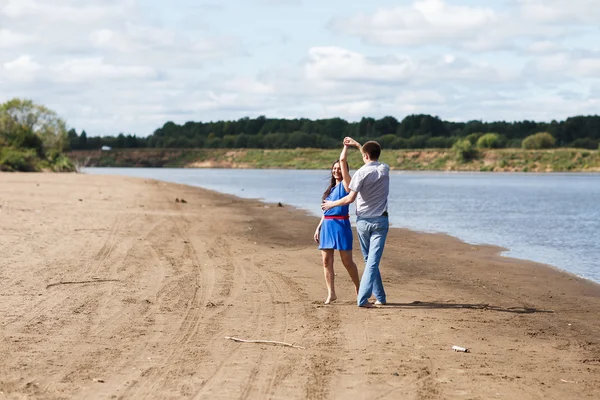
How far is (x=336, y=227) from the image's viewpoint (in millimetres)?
10289

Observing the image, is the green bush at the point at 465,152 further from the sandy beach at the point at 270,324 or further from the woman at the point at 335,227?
the woman at the point at 335,227

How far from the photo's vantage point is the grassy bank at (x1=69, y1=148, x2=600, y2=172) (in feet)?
350

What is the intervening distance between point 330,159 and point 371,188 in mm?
115819

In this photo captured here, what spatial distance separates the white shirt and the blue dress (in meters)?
0.23

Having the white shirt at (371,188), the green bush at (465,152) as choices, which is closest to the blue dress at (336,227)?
the white shirt at (371,188)

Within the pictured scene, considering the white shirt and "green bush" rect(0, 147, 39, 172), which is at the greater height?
the white shirt

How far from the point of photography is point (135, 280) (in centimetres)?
1152

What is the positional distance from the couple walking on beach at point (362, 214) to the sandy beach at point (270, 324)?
37 cm

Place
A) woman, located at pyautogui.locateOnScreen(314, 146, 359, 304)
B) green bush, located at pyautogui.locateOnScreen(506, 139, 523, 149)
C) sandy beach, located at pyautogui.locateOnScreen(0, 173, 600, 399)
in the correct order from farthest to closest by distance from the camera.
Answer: green bush, located at pyautogui.locateOnScreen(506, 139, 523, 149), woman, located at pyautogui.locateOnScreen(314, 146, 359, 304), sandy beach, located at pyautogui.locateOnScreen(0, 173, 600, 399)

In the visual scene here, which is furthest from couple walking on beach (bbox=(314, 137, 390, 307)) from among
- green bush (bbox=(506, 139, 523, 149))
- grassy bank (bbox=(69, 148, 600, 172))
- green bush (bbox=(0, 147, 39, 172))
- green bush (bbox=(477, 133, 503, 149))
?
green bush (bbox=(506, 139, 523, 149))

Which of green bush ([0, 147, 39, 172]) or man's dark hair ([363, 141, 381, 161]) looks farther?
green bush ([0, 147, 39, 172])

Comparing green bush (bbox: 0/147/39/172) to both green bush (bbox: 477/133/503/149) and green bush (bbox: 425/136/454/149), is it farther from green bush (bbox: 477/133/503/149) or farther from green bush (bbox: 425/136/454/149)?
green bush (bbox: 425/136/454/149)

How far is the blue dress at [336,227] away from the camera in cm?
1018

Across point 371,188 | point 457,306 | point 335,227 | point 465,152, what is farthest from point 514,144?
point 371,188
